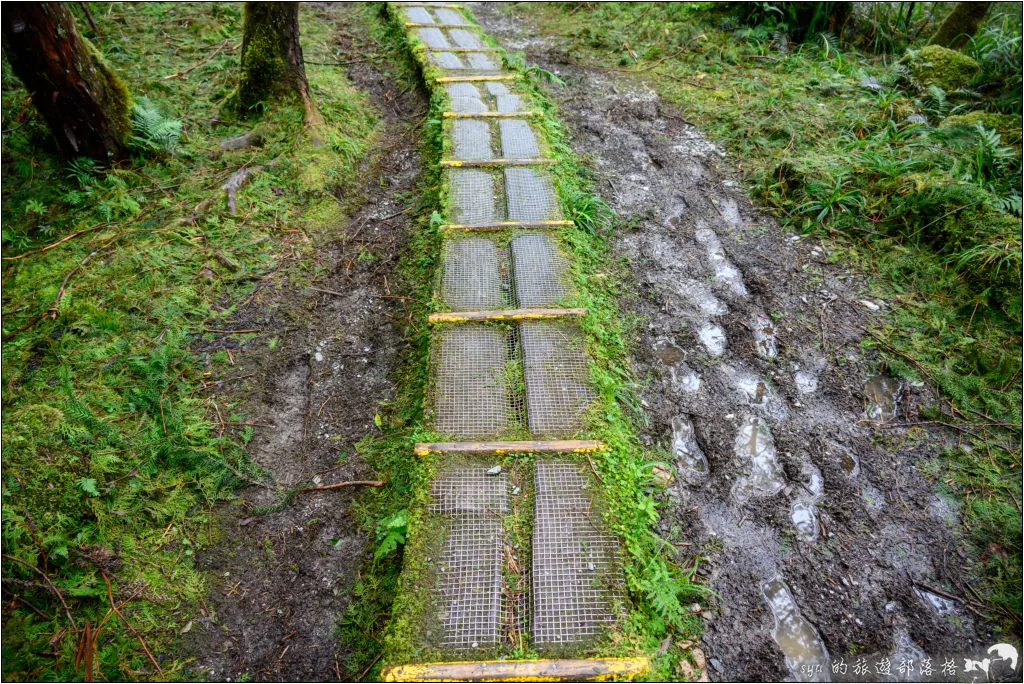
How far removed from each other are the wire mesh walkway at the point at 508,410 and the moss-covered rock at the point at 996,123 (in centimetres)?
298

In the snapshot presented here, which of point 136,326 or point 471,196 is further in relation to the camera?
point 471,196

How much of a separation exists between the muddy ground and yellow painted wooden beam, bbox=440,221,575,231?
412 millimetres

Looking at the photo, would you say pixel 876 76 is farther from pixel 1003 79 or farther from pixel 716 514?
pixel 716 514

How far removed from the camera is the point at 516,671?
182cm

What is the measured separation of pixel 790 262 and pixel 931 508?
1645 mm

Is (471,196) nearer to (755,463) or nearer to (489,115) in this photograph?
(489,115)

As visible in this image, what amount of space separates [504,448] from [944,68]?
5152mm

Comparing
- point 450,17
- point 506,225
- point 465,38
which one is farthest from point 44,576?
point 450,17

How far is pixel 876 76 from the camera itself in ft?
16.6

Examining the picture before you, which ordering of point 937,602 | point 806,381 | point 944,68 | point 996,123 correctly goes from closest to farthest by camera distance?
point 937,602
point 806,381
point 996,123
point 944,68

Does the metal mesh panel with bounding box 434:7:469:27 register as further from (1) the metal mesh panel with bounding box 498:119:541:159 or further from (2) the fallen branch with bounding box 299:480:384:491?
(2) the fallen branch with bounding box 299:480:384:491

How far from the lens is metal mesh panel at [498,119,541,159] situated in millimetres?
4066

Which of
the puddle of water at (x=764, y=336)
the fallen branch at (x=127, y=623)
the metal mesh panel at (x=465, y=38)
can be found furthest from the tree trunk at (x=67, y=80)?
the puddle of water at (x=764, y=336)

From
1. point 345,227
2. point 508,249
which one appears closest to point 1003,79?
point 508,249
